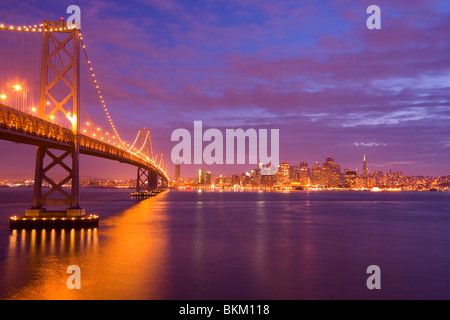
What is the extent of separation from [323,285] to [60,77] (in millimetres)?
24643

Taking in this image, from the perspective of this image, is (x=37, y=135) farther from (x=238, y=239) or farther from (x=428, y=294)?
(x=428, y=294)

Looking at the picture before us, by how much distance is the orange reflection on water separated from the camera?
14500 millimetres

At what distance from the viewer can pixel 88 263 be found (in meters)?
19.8

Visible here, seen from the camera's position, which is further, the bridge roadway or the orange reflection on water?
the bridge roadway

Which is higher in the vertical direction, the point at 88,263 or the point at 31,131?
the point at 31,131

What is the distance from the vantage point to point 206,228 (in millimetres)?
36875

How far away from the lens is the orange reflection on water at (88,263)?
14500mm

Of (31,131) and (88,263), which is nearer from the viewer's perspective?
(88,263)

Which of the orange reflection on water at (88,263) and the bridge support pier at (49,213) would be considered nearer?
the orange reflection on water at (88,263)

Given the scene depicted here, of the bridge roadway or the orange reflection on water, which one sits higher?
the bridge roadway

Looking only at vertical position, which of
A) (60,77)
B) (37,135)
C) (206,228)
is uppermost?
(60,77)
